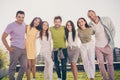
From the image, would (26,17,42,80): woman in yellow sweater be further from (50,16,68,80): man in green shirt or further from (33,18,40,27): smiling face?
(50,16,68,80): man in green shirt

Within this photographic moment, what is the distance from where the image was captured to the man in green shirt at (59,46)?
183 inches

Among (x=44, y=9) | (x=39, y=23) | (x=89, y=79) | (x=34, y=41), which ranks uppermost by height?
(x=44, y=9)

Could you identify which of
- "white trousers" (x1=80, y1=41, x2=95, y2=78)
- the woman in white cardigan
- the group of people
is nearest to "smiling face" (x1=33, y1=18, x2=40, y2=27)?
the group of people

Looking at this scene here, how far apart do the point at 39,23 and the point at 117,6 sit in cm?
172

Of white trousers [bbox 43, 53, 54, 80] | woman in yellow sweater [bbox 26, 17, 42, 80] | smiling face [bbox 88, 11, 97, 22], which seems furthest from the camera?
smiling face [bbox 88, 11, 97, 22]

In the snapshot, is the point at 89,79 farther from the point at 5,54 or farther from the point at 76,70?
the point at 5,54

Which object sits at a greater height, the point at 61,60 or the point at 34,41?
the point at 34,41

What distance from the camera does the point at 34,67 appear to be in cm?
472

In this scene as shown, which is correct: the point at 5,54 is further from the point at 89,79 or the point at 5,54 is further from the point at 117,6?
the point at 117,6

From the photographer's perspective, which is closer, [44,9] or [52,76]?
[52,76]

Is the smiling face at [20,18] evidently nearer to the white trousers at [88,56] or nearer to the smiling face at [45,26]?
the smiling face at [45,26]

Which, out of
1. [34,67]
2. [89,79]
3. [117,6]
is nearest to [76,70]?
[89,79]

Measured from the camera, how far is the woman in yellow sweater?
15.4ft

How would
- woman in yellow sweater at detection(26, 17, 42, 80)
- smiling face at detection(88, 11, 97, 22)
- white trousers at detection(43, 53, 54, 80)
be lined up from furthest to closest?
1. smiling face at detection(88, 11, 97, 22)
2. woman in yellow sweater at detection(26, 17, 42, 80)
3. white trousers at detection(43, 53, 54, 80)
